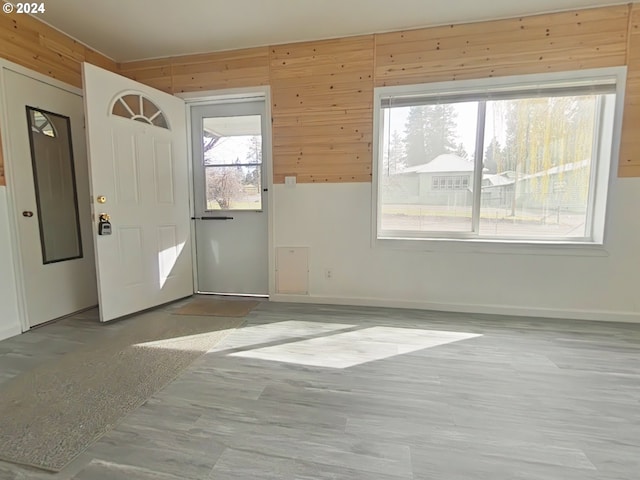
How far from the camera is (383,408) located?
1.60 meters

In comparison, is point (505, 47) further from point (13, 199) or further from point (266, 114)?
point (13, 199)

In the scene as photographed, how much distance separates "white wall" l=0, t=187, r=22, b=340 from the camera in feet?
7.88

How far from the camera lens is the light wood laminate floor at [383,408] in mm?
1239

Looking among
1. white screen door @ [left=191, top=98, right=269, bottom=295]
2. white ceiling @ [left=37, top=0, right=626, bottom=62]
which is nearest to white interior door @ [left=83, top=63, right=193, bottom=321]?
white screen door @ [left=191, top=98, right=269, bottom=295]

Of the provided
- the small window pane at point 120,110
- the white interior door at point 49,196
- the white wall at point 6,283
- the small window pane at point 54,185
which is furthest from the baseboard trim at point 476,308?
the small window pane at point 120,110

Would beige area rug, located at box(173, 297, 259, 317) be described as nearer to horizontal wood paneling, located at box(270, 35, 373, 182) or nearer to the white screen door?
the white screen door

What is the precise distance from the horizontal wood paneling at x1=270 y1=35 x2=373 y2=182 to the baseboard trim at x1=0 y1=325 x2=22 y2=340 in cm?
255

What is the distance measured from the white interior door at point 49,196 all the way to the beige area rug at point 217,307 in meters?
0.99

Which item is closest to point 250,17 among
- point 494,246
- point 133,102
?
point 133,102

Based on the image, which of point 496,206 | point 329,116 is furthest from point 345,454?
point 329,116

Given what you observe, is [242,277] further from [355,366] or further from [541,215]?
[541,215]

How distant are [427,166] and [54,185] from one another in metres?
3.46

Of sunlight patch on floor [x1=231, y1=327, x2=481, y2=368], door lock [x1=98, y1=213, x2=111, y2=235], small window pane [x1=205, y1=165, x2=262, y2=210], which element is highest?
small window pane [x1=205, y1=165, x2=262, y2=210]

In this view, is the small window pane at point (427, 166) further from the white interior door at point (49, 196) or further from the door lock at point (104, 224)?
the white interior door at point (49, 196)
